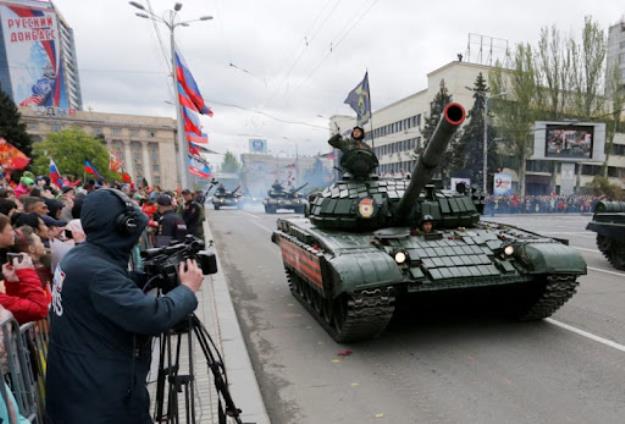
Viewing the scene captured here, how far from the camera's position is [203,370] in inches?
175

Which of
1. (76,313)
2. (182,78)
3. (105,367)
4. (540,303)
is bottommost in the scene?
(540,303)

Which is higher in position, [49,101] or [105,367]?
[49,101]

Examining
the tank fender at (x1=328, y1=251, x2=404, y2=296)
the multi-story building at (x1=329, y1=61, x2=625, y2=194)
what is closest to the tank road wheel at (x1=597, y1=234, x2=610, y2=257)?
the tank fender at (x1=328, y1=251, x2=404, y2=296)

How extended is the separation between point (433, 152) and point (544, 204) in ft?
106

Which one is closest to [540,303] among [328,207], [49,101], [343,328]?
[343,328]

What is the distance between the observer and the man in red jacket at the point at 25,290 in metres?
2.90

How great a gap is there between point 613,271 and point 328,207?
7.26 m

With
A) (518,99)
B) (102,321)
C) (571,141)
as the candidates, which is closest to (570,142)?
(571,141)

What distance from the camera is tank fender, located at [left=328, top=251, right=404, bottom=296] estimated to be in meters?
4.50

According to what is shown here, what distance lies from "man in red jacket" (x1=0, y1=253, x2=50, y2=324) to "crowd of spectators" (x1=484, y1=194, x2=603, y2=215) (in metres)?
31.8

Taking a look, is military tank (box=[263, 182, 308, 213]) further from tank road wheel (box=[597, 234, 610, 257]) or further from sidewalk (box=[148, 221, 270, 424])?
sidewalk (box=[148, 221, 270, 424])

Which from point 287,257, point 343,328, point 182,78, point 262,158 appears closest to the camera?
point 343,328

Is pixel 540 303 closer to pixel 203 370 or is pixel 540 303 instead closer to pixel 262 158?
pixel 203 370

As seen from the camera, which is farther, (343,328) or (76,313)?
(343,328)
